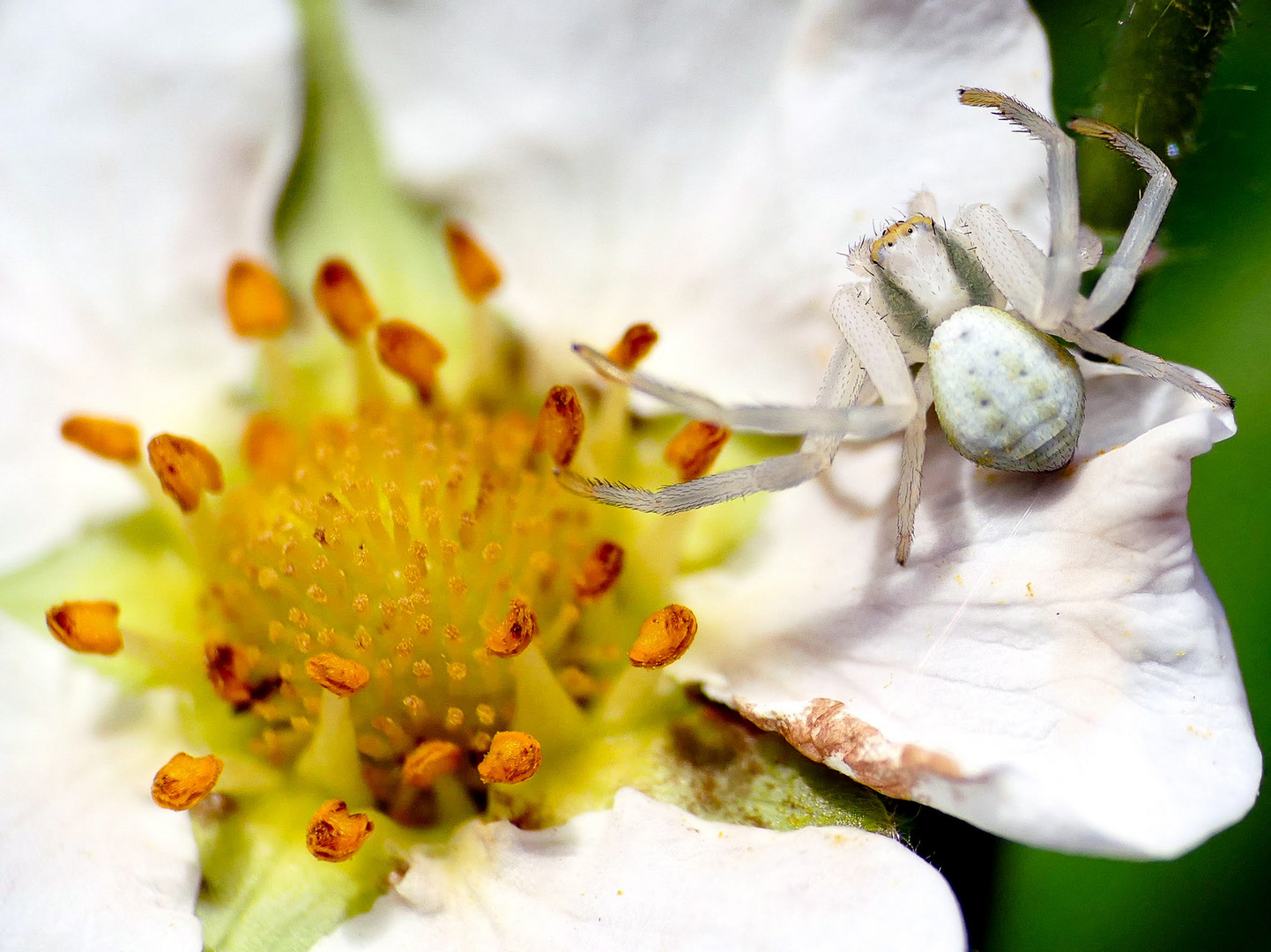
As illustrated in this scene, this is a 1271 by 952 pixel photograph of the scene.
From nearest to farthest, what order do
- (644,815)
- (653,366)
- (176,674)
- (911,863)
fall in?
1. (911,863)
2. (644,815)
3. (176,674)
4. (653,366)

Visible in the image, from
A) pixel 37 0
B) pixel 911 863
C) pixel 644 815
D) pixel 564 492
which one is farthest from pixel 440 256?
pixel 911 863

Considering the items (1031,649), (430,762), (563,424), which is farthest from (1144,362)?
(430,762)

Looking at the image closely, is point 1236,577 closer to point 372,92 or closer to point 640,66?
point 640,66

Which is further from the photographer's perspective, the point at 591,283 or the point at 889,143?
the point at 591,283

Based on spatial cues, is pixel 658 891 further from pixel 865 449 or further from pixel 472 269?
pixel 472 269

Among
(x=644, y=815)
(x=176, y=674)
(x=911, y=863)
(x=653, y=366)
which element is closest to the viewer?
(x=911, y=863)

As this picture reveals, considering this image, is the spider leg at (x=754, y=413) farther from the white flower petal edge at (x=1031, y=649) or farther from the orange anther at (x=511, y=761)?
the orange anther at (x=511, y=761)
